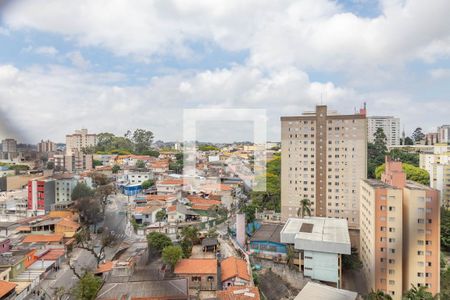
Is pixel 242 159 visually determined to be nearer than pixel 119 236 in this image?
No

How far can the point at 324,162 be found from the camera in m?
6.68

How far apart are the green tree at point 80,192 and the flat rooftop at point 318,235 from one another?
4.95 metres

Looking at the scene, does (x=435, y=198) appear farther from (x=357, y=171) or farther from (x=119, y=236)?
(x=119, y=236)

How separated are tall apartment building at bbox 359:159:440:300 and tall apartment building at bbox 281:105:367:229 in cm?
235

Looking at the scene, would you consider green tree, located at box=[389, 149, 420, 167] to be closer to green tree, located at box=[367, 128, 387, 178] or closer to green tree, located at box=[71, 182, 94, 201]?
green tree, located at box=[367, 128, 387, 178]

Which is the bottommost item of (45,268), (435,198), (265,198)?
(45,268)

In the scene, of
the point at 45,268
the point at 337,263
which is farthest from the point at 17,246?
the point at 337,263

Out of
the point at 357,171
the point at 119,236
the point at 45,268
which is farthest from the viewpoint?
the point at 357,171

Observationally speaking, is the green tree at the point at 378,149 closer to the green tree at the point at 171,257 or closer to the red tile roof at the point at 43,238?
the green tree at the point at 171,257

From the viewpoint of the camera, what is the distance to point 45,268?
4.44 meters

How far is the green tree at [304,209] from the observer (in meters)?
6.13

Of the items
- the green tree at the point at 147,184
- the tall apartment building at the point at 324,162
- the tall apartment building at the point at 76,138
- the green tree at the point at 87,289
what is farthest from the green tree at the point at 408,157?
the green tree at the point at 87,289

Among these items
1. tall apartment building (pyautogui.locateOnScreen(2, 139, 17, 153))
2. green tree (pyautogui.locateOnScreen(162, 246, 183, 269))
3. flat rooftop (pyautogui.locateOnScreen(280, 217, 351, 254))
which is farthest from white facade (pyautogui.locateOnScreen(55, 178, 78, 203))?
tall apartment building (pyautogui.locateOnScreen(2, 139, 17, 153))

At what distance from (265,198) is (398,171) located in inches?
162
